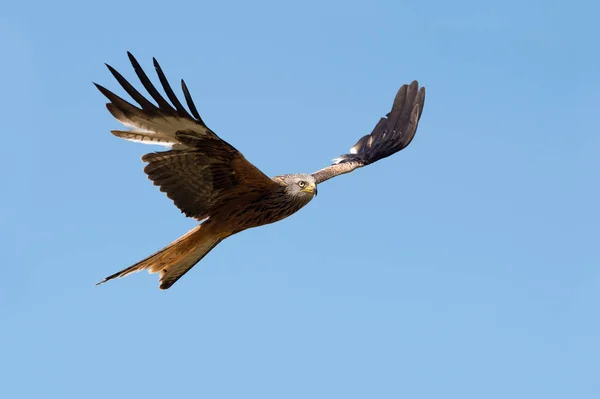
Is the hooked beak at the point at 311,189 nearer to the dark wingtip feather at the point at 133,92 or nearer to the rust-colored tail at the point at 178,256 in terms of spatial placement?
the rust-colored tail at the point at 178,256

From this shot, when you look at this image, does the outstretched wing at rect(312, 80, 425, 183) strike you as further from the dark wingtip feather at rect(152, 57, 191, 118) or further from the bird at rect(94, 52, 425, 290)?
the dark wingtip feather at rect(152, 57, 191, 118)

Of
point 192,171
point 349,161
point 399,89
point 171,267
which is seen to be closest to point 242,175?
point 192,171

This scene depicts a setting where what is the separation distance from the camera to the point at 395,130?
15781mm

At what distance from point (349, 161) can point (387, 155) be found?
2.28ft

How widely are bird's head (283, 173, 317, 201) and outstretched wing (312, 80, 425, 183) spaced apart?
10.2ft

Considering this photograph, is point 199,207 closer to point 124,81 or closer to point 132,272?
point 132,272

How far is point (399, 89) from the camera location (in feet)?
51.1

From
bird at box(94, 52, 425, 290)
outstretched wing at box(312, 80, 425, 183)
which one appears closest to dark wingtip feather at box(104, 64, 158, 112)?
bird at box(94, 52, 425, 290)

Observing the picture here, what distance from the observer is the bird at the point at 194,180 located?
10.5m

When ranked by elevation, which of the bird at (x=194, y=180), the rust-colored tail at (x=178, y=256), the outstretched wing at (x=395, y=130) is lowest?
the rust-colored tail at (x=178, y=256)

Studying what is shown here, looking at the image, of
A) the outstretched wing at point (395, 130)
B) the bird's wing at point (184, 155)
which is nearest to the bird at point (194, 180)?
the bird's wing at point (184, 155)

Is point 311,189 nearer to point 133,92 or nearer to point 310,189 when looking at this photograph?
point 310,189

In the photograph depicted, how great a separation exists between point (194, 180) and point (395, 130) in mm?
5267

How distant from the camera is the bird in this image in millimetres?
10516
